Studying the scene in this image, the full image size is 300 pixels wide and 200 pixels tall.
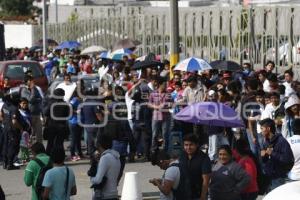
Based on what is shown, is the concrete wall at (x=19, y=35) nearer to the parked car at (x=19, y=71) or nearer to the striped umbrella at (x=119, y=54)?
the striped umbrella at (x=119, y=54)

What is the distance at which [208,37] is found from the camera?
34.9 metres

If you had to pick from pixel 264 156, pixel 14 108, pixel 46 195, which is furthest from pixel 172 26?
pixel 46 195

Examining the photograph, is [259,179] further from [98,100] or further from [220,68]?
[220,68]

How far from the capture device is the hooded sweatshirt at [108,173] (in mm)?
13859

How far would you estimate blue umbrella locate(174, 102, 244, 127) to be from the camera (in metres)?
17.1

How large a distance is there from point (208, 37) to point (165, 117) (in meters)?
12.7

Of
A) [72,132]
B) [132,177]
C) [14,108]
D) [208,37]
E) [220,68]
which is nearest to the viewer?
[132,177]

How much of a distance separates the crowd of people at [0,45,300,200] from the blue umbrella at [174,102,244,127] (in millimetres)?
414

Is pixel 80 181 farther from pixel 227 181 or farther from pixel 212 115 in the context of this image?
pixel 227 181

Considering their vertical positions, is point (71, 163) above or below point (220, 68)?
below

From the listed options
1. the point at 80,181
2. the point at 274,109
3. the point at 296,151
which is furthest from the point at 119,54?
the point at 296,151

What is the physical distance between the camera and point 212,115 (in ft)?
56.9

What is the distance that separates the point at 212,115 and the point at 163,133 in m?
5.23

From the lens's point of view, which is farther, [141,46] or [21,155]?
[141,46]
